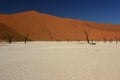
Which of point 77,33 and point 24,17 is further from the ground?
point 24,17

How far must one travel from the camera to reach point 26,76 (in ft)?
31.6

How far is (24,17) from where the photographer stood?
116062mm

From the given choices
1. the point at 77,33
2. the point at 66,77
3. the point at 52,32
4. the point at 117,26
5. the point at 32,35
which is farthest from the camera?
the point at 117,26

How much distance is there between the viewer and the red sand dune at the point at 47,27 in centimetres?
10119

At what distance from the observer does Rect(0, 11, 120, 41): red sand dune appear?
101 meters

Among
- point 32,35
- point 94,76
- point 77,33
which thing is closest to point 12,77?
point 94,76

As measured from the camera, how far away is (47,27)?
109875mm

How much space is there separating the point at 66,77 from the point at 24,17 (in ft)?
357

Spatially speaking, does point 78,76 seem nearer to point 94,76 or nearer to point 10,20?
point 94,76

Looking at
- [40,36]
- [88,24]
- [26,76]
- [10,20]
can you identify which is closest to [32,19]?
[10,20]

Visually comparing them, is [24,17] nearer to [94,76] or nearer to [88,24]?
[88,24]

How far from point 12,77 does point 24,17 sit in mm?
108423

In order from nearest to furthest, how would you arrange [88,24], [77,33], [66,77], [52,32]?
[66,77] → [52,32] → [77,33] → [88,24]

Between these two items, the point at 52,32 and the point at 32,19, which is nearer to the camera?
the point at 52,32
